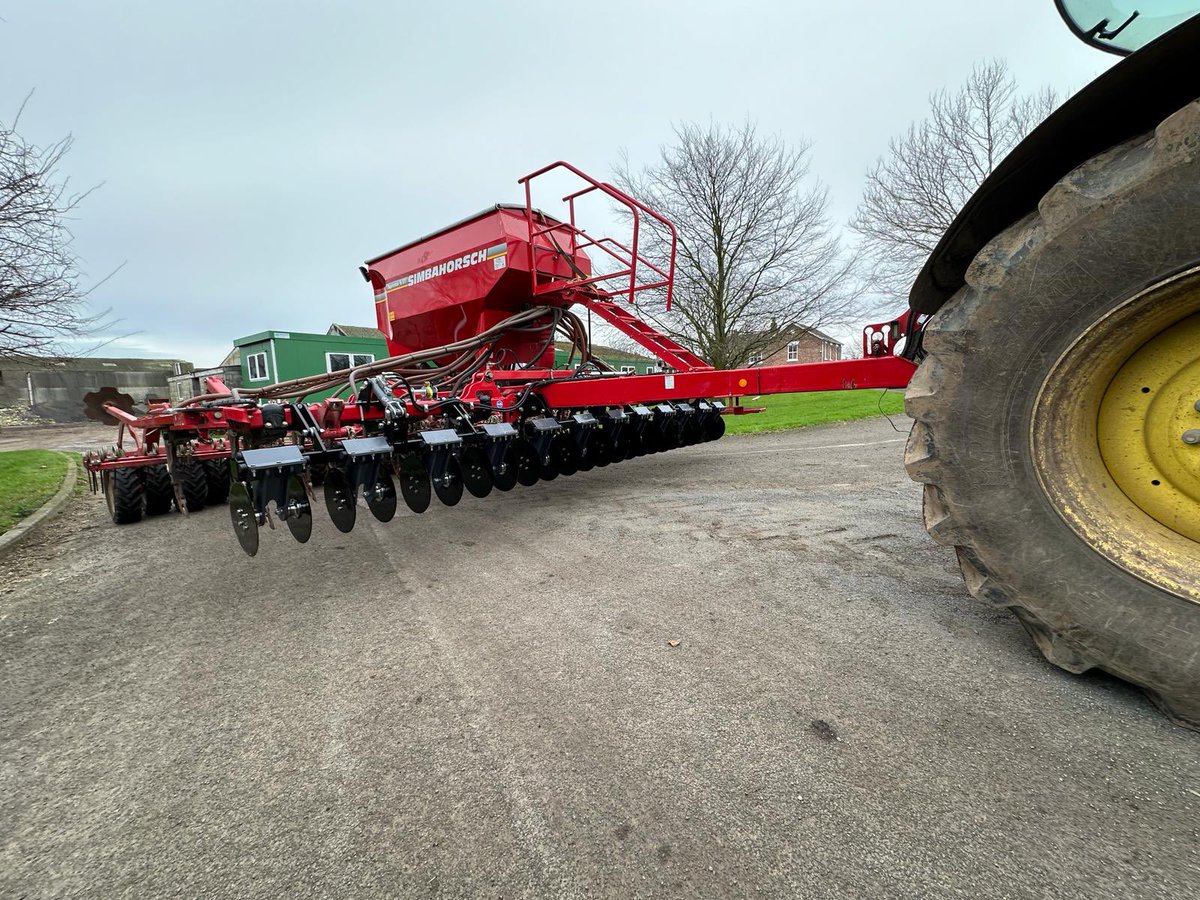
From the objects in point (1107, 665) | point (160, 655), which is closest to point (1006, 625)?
point (1107, 665)

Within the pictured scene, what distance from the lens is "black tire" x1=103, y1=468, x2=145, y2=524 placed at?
491 cm

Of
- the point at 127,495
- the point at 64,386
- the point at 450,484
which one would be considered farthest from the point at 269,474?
the point at 64,386

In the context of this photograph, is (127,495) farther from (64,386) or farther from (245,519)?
(64,386)

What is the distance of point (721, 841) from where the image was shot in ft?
4.09

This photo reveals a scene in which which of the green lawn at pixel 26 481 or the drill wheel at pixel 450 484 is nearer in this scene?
the drill wheel at pixel 450 484

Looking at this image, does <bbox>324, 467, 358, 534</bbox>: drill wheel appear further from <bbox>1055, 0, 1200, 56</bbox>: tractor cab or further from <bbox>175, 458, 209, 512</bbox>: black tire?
<bbox>1055, 0, 1200, 56</bbox>: tractor cab

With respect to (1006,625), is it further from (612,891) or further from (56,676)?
(56,676)

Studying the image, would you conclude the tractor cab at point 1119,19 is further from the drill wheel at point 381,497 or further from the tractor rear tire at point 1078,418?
the drill wheel at point 381,497

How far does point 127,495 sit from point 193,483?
0.50 metres

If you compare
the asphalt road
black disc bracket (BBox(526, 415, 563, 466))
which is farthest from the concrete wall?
the asphalt road

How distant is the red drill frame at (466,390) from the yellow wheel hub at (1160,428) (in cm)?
113

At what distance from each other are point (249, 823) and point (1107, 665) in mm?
2325

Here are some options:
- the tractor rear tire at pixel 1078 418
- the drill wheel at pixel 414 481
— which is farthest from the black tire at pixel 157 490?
the tractor rear tire at pixel 1078 418

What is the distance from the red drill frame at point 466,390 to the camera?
10.8 ft
